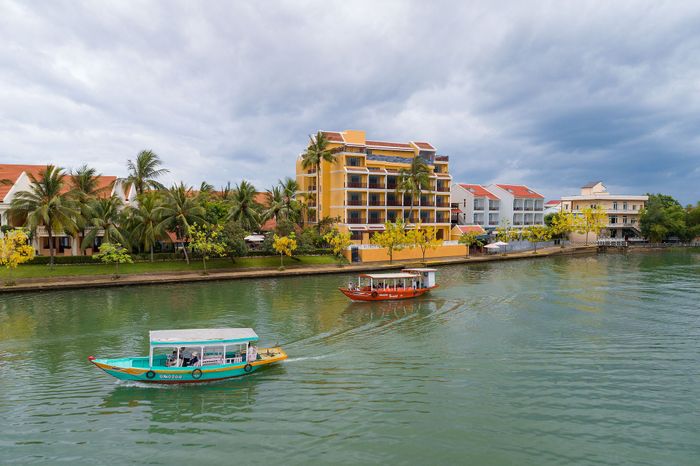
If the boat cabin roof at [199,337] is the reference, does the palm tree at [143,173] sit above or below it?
above

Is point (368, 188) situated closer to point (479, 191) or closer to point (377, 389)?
point (479, 191)

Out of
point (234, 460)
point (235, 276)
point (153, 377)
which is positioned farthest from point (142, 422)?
point (235, 276)

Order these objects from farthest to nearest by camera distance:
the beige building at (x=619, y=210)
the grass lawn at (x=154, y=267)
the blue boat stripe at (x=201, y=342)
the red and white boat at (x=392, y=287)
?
the beige building at (x=619, y=210) → the grass lawn at (x=154, y=267) → the red and white boat at (x=392, y=287) → the blue boat stripe at (x=201, y=342)

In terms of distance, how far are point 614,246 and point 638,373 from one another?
262 ft

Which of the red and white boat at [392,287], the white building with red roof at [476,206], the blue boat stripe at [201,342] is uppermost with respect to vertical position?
the white building with red roof at [476,206]

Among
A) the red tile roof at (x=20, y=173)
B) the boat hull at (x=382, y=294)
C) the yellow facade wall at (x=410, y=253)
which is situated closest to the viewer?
the boat hull at (x=382, y=294)

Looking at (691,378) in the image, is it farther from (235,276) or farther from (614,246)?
(614,246)

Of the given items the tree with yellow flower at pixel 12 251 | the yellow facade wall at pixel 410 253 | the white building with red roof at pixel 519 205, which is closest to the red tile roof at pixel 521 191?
the white building with red roof at pixel 519 205

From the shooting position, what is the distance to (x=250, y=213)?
199 feet

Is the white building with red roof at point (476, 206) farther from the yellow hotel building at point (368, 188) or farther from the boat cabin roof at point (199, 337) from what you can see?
the boat cabin roof at point (199, 337)

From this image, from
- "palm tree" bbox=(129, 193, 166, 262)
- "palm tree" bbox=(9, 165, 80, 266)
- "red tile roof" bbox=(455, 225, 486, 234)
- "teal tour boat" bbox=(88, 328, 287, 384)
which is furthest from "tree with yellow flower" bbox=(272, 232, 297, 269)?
"red tile roof" bbox=(455, 225, 486, 234)

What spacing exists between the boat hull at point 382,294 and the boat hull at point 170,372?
17496mm

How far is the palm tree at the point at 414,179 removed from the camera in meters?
70.6

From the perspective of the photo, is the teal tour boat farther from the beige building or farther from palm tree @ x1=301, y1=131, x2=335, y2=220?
the beige building
